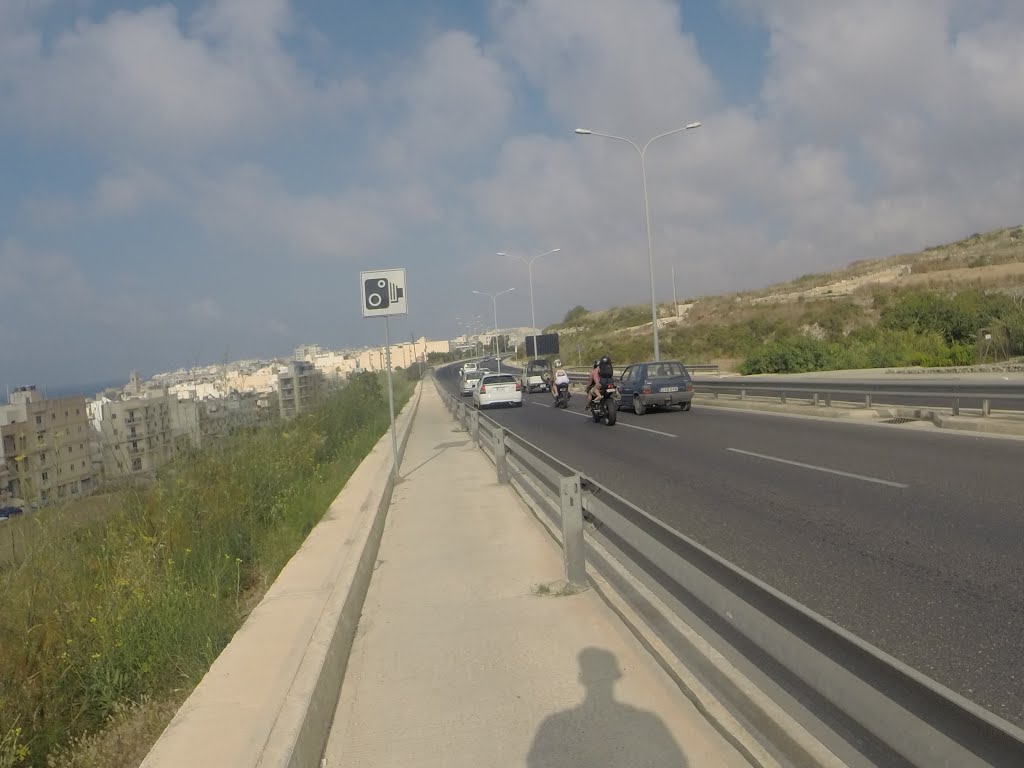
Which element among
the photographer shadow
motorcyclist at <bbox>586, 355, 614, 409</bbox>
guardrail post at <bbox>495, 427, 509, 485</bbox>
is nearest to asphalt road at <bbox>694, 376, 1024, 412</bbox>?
motorcyclist at <bbox>586, 355, 614, 409</bbox>

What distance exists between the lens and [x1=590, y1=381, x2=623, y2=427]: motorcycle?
2180 cm

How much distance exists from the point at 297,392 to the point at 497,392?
1323cm

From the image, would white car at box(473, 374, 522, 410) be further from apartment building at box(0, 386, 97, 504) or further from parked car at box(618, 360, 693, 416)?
apartment building at box(0, 386, 97, 504)

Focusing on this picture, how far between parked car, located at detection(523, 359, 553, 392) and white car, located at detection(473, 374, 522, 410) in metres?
11.6

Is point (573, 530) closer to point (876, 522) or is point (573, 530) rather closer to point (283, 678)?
point (283, 678)

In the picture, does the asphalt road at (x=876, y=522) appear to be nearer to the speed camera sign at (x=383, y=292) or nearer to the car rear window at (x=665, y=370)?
the speed camera sign at (x=383, y=292)

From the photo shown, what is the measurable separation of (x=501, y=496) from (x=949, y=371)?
25.2m

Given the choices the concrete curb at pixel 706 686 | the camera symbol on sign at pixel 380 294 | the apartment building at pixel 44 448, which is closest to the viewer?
the concrete curb at pixel 706 686

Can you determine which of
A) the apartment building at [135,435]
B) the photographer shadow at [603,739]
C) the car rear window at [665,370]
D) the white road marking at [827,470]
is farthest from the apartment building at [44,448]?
the car rear window at [665,370]

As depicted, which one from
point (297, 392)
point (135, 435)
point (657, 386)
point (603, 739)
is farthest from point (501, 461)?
point (657, 386)

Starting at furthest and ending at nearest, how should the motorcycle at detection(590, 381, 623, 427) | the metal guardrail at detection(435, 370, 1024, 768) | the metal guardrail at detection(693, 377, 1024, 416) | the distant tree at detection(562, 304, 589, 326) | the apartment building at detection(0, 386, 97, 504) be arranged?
the distant tree at detection(562, 304, 589, 326), the motorcycle at detection(590, 381, 623, 427), the metal guardrail at detection(693, 377, 1024, 416), the apartment building at detection(0, 386, 97, 504), the metal guardrail at detection(435, 370, 1024, 768)

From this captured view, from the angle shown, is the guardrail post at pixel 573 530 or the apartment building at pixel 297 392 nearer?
the guardrail post at pixel 573 530

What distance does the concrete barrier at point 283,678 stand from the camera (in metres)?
3.72

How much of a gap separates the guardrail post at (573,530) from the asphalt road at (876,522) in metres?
1.46
